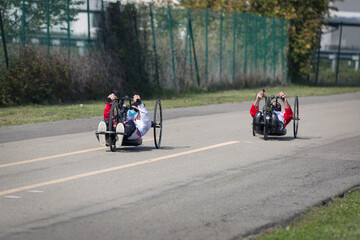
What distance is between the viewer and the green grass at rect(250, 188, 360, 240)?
227 inches

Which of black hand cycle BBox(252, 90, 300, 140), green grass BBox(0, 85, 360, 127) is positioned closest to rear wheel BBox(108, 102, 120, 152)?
black hand cycle BBox(252, 90, 300, 140)

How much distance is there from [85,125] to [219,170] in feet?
21.4

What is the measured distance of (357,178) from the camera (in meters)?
8.86

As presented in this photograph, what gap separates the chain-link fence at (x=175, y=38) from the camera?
20.5 m

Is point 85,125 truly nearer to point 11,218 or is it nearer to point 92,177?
point 92,177

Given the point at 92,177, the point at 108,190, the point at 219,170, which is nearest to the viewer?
the point at 108,190

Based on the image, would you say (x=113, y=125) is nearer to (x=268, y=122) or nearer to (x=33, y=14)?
(x=268, y=122)

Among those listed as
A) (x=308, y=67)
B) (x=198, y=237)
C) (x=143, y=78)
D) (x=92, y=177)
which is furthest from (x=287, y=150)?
(x=308, y=67)

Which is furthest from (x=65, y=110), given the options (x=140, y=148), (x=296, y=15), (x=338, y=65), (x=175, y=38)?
(x=338, y=65)

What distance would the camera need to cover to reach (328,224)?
630 cm

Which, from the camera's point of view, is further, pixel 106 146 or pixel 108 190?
pixel 106 146

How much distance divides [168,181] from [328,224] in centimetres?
248

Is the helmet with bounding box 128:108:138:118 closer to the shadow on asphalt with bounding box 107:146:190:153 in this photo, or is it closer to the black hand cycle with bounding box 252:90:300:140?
the shadow on asphalt with bounding box 107:146:190:153

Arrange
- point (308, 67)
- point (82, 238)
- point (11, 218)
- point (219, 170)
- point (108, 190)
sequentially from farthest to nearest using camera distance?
point (308, 67) < point (219, 170) < point (108, 190) < point (11, 218) < point (82, 238)
